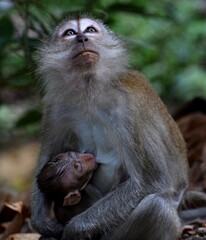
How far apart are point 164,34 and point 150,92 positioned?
28.6 ft

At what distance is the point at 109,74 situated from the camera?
6.34 m

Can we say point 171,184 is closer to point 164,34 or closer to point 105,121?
point 105,121

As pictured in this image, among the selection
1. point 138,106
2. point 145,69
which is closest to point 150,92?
point 138,106

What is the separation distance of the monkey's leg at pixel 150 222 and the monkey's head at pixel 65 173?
0.61m

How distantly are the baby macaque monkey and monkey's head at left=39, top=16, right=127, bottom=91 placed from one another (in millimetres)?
770

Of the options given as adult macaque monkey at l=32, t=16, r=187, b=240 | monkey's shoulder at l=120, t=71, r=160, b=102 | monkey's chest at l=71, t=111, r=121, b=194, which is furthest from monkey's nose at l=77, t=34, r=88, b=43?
monkey's chest at l=71, t=111, r=121, b=194

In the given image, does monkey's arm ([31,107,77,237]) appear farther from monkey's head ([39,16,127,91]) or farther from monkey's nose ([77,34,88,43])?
monkey's nose ([77,34,88,43])

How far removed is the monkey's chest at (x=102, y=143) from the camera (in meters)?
6.29

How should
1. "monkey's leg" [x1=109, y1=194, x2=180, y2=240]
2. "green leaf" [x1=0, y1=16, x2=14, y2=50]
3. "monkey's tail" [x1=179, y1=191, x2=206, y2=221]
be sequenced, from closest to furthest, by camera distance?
1. "monkey's leg" [x1=109, y1=194, x2=180, y2=240]
2. "monkey's tail" [x1=179, y1=191, x2=206, y2=221]
3. "green leaf" [x1=0, y1=16, x2=14, y2=50]

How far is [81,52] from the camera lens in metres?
6.08

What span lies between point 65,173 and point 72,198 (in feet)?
0.81

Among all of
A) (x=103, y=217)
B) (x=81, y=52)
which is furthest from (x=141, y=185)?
(x=81, y=52)

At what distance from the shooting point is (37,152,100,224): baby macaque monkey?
20.1 feet

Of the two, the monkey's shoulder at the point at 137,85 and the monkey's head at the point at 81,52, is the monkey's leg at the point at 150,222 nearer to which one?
the monkey's shoulder at the point at 137,85
